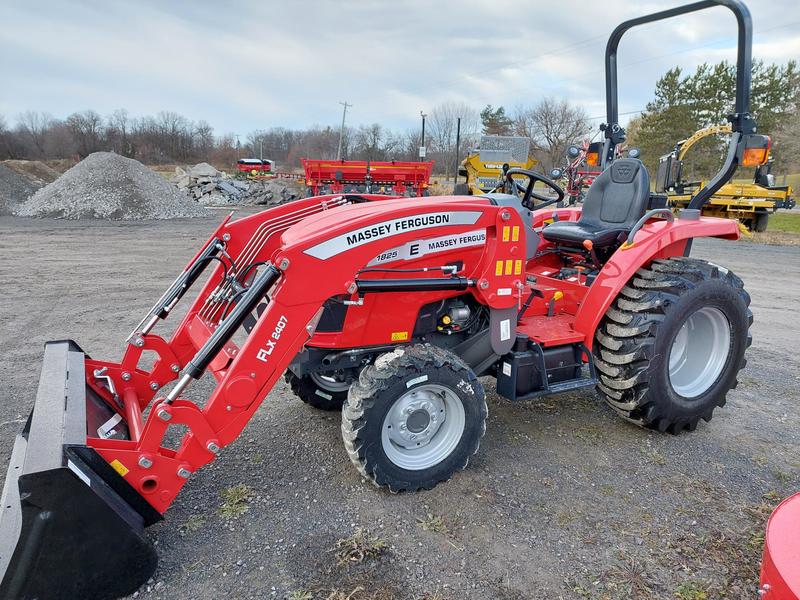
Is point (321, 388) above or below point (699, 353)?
below

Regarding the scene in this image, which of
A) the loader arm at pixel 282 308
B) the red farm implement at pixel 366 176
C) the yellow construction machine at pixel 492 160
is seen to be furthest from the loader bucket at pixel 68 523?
the red farm implement at pixel 366 176

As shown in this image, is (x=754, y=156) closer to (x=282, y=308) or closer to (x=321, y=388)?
(x=282, y=308)

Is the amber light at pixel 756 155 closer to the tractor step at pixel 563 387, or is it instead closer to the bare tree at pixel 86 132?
the tractor step at pixel 563 387

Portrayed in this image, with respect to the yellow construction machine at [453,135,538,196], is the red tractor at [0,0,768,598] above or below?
below

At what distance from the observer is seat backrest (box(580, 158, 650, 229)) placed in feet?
12.6

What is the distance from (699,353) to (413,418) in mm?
2331

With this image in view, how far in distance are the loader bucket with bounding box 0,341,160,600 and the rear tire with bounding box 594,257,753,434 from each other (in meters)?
2.73

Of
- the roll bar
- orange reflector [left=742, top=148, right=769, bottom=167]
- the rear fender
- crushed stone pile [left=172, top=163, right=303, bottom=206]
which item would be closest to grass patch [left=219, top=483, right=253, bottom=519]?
the rear fender

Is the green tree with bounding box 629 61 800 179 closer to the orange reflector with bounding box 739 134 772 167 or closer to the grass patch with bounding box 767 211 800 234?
the grass patch with bounding box 767 211 800 234

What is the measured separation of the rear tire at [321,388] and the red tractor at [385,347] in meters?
0.02

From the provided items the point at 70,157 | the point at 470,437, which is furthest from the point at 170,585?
the point at 70,157

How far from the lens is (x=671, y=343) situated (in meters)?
3.41

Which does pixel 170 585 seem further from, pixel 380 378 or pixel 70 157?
pixel 70 157

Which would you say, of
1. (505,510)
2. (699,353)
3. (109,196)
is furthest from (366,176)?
(505,510)
